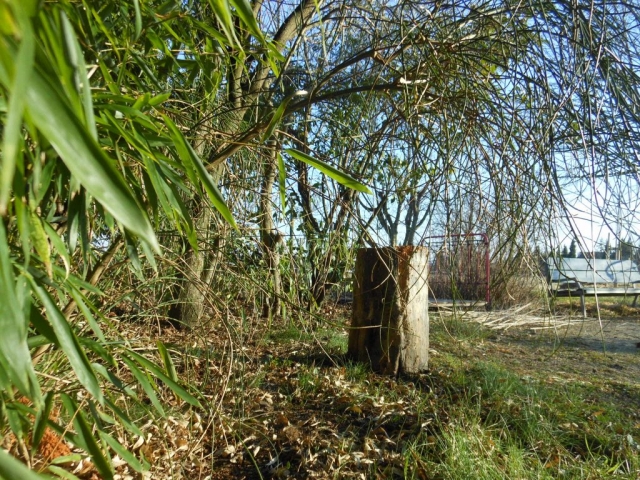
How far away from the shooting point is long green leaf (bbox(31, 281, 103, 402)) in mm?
853

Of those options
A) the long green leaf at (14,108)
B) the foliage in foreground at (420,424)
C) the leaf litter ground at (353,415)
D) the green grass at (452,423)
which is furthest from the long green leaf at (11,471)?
the green grass at (452,423)

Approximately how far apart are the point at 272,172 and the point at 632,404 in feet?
9.49

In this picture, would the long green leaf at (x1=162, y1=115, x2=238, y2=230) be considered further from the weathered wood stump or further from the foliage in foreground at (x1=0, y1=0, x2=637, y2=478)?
the weathered wood stump

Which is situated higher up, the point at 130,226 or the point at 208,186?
the point at 208,186

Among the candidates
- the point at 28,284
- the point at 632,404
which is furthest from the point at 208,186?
the point at 632,404

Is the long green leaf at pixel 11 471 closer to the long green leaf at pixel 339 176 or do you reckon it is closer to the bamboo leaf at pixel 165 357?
the long green leaf at pixel 339 176

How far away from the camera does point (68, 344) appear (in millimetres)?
867

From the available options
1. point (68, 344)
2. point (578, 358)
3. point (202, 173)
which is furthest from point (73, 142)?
point (578, 358)

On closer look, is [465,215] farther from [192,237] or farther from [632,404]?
[632,404]

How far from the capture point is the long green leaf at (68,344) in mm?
853

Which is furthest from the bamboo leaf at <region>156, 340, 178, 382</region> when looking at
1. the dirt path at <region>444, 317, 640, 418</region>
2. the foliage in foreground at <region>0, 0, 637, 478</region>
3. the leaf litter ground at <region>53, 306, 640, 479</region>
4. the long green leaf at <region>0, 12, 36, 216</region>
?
the dirt path at <region>444, 317, 640, 418</region>

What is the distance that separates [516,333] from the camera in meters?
6.42

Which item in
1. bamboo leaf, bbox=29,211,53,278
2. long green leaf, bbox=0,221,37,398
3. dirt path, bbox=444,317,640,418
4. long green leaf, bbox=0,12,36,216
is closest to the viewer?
long green leaf, bbox=0,12,36,216

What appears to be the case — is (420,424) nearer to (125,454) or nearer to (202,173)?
(125,454)
